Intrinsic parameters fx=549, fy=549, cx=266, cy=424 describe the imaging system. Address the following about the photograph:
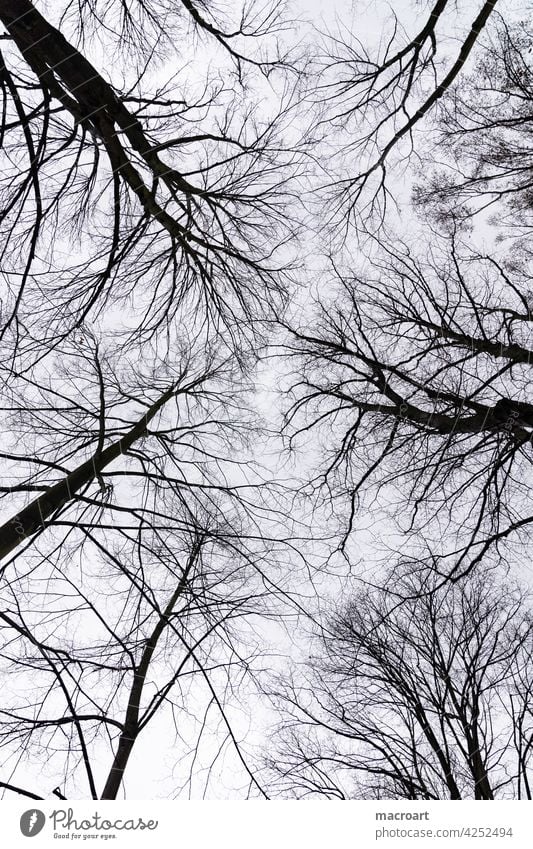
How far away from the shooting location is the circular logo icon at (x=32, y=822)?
2971 millimetres

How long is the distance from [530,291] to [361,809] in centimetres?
374

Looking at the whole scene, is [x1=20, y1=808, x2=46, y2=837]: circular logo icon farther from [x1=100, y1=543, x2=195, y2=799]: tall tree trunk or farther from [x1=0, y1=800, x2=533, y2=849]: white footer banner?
[x1=100, y1=543, x2=195, y2=799]: tall tree trunk

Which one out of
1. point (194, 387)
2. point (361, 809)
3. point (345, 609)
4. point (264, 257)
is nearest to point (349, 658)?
point (345, 609)

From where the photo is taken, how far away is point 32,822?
301 centimetres

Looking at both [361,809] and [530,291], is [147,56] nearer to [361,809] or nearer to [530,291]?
[530,291]

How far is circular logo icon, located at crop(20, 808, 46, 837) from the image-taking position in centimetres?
297

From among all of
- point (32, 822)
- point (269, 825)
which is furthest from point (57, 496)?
point (269, 825)

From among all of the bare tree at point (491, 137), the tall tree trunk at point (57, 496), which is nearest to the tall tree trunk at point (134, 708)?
the tall tree trunk at point (57, 496)

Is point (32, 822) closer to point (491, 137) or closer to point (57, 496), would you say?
point (57, 496)

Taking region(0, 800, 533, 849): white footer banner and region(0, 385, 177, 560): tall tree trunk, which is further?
region(0, 385, 177, 560): tall tree trunk

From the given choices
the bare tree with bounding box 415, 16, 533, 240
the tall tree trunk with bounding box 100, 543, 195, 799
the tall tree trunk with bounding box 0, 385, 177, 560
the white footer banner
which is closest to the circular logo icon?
the white footer banner

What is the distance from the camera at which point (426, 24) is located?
12.2 ft

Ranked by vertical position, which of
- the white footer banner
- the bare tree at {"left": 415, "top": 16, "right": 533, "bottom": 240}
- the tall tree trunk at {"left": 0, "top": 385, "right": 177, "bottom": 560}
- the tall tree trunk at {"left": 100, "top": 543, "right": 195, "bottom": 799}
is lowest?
the white footer banner

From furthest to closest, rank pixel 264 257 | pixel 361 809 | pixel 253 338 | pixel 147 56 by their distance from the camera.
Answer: pixel 253 338 → pixel 264 257 → pixel 147 56 → pixel 361 809
